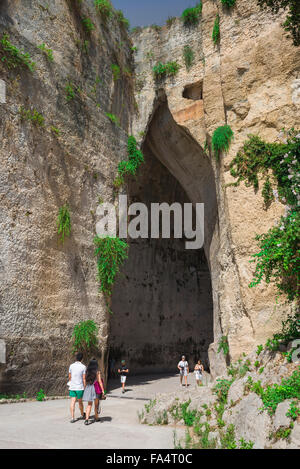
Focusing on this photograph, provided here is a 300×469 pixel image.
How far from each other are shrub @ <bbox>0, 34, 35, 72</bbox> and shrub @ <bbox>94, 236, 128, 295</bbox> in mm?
5131

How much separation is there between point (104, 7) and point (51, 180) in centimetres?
713

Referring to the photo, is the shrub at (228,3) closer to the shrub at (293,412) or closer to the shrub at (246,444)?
the shrub at (293,412)

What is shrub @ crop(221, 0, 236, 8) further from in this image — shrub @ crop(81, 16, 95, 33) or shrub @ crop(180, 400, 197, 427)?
shrub @ crop(180, 400, 197, 427)

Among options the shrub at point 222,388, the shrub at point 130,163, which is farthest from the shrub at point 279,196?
the shrub at point 130,163

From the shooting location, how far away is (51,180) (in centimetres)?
1038

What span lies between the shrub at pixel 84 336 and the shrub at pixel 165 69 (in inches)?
375

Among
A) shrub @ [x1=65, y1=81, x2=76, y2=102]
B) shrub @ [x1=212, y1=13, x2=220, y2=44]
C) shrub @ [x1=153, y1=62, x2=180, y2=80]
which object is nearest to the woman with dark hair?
shrub @ [x1=65, y1=81, x2=76, y2=102]

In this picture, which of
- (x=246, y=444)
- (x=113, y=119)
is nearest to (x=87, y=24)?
(x=113, y=119)

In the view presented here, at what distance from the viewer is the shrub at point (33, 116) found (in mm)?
9703

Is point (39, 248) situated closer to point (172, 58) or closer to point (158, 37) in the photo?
point (172, 58)

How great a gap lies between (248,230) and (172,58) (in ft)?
29.1

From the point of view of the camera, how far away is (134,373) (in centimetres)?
1628
